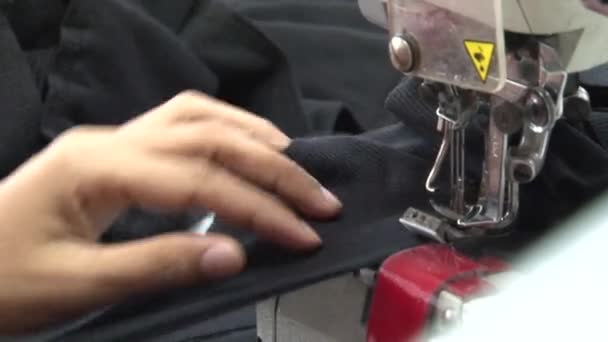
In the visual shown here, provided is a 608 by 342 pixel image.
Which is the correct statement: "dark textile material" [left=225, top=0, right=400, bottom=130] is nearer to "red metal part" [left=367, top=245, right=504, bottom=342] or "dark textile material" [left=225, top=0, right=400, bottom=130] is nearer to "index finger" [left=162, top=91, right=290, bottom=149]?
"index finger" [left=162, top=91, right=290, bottom=149]

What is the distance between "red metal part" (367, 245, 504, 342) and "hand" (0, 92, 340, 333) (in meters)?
0.06

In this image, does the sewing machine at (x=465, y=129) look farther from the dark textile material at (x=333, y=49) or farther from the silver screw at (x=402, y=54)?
the dark textile material at (x=333, y=49)

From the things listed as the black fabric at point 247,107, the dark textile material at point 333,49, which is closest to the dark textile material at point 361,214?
the black fabric at point 247,107

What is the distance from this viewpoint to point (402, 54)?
558 mm

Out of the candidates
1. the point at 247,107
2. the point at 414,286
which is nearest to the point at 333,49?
the point at 247,107

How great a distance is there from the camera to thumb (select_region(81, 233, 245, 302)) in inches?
21.1

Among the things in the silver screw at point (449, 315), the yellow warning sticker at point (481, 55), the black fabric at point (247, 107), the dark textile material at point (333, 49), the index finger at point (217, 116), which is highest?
the yellow warning sticker at point (481, 55)

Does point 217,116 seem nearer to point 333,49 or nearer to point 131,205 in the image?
point 131,205

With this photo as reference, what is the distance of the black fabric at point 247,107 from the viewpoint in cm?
55

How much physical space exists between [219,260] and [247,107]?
55 centimetres

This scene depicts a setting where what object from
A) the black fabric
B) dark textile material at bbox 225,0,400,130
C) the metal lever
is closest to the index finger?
the black fabric

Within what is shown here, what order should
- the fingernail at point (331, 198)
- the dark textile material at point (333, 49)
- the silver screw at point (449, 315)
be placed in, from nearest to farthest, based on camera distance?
the silver screw at point (449, 315) → the fingernail at point (331, 198) → the dark textile material at point (333, 49)

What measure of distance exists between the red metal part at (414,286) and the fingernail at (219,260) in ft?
0.25

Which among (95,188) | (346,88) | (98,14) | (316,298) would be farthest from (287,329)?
(346,88)
